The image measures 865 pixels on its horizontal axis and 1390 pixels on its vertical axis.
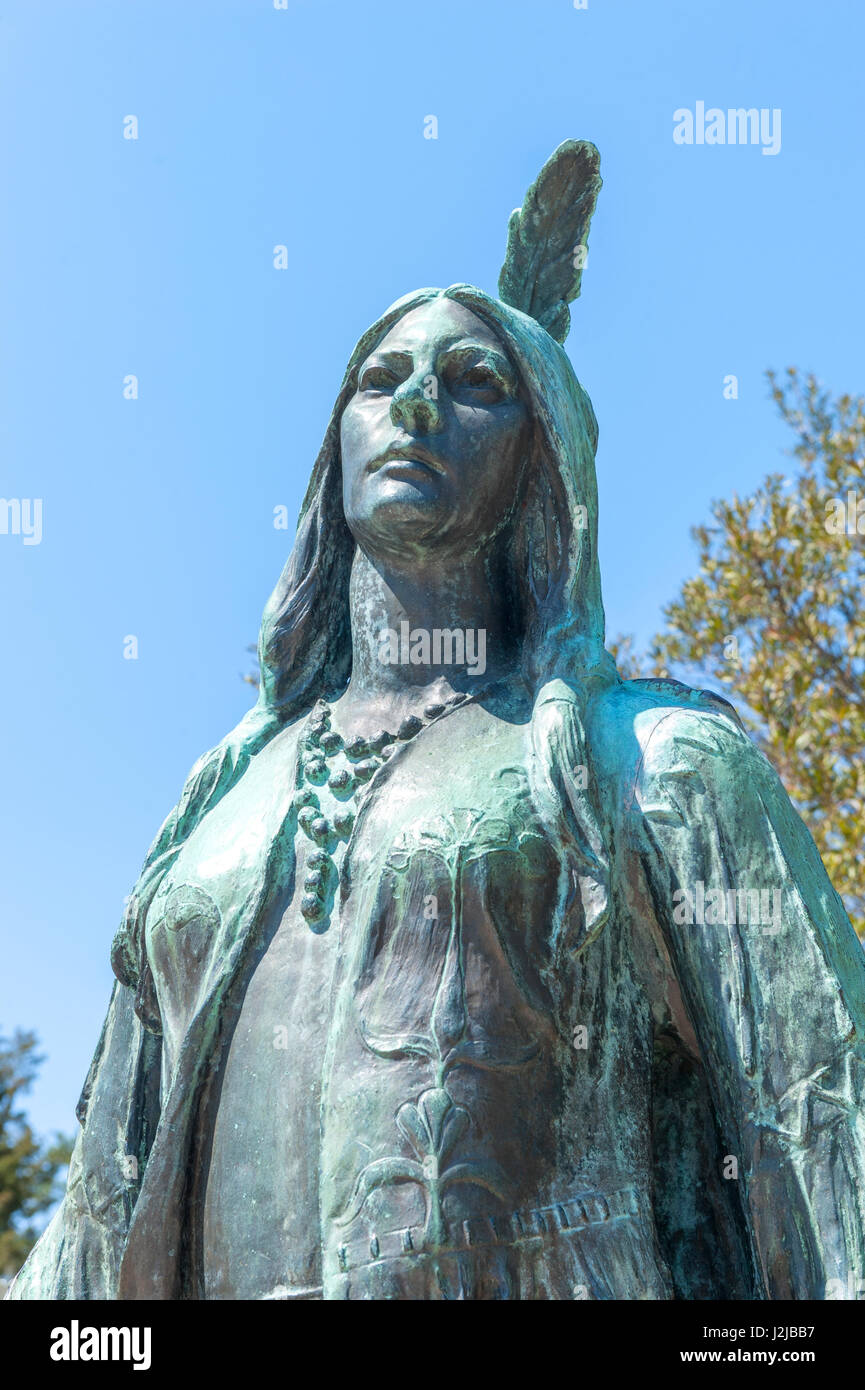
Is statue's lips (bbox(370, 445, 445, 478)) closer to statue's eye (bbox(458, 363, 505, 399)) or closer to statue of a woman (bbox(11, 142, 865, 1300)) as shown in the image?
statue of a woman (bbox(11, 142, 865, 1300))

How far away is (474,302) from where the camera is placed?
4480mm

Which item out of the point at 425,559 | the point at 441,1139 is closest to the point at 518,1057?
the point at 441,1139

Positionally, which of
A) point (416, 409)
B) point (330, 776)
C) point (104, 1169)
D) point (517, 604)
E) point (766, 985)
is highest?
point (416, 409)

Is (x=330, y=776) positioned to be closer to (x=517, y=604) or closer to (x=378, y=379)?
(x=517, y=604)

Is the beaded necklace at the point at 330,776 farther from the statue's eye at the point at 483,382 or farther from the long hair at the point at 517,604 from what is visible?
the statue's eye at the point at 483,382

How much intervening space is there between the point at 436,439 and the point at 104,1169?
1.87m

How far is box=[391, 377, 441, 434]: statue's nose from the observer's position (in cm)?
432

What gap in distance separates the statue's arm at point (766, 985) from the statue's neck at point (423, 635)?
0.50 m

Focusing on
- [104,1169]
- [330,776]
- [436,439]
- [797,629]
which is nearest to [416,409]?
[436,439]

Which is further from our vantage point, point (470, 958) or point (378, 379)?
point (378, 379)

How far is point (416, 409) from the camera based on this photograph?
432cm
